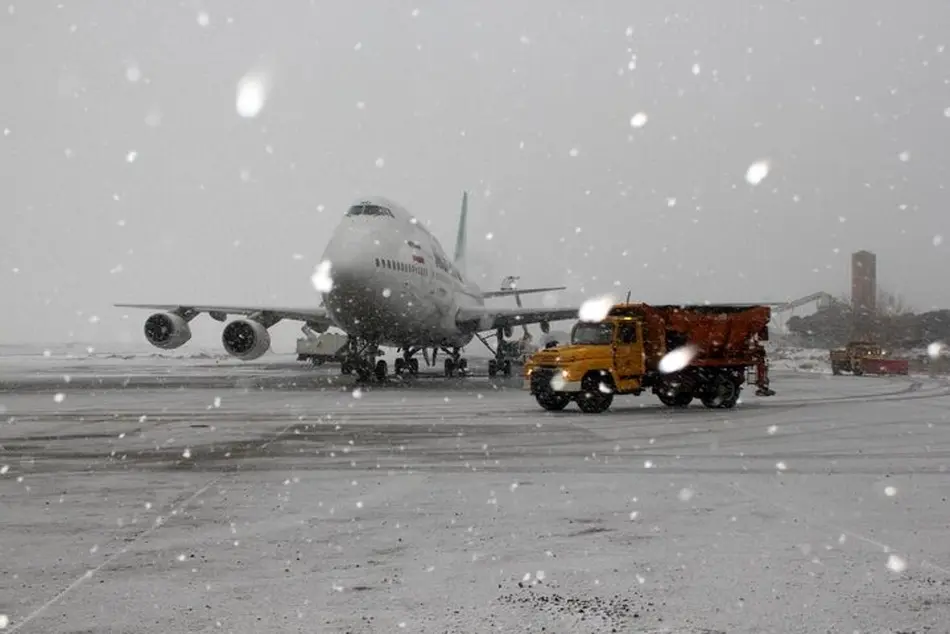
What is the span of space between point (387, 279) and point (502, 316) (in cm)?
888

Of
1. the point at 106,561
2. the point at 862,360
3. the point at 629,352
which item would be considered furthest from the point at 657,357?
the point at 862,360

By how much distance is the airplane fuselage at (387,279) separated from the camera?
26.4m

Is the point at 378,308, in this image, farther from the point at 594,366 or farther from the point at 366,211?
the point at 594,366

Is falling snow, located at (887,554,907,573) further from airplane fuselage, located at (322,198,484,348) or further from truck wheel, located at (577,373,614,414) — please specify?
airplane fuselage, located at (322,198,484,348)

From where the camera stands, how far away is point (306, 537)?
6.65 m

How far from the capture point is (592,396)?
777 inches

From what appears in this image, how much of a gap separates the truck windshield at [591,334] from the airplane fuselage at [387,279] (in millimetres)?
8008

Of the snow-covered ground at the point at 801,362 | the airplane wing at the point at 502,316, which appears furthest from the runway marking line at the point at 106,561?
the snow-covered ground at the point at 801,362

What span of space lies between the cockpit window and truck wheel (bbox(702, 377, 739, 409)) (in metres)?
12.8

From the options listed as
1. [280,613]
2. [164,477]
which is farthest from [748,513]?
[164,477]

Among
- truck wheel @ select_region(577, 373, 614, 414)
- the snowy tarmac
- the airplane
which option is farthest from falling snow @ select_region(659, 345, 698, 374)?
the airplane

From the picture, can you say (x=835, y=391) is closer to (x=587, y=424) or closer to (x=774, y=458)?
(x=587, y=424)

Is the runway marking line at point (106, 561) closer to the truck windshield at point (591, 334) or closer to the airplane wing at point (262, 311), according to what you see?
the truck windshield at point (591, 334)

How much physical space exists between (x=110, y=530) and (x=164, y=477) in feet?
10.1
